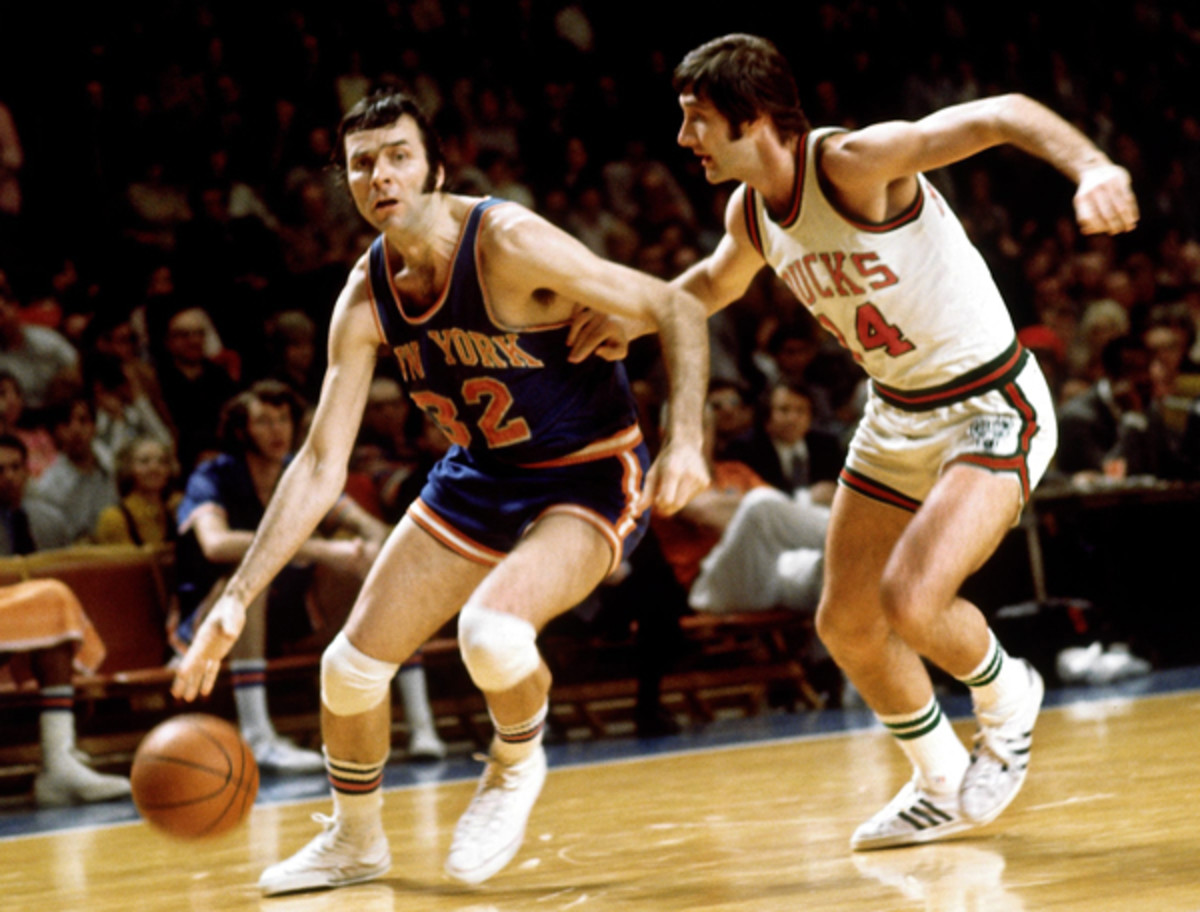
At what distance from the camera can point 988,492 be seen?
3430 mm

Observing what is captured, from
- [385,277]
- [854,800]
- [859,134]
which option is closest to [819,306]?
[859,134]

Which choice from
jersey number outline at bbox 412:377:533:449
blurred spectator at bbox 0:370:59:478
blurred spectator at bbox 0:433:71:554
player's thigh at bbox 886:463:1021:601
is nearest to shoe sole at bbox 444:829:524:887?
jersey number outline at bbox 412:377:533:449

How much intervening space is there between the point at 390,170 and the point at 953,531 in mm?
1467

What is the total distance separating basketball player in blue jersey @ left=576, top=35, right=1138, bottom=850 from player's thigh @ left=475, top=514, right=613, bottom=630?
43 centimetres

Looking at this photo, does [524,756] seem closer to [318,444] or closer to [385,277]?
[318,444]

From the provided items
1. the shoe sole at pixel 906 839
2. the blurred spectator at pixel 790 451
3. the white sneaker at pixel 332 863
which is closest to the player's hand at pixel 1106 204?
the shoe sole at pixel 906 839

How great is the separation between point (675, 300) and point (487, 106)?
780cm

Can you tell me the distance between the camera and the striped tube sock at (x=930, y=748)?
379 cm

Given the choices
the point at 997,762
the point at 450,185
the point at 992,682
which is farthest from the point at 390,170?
the point at 450,185

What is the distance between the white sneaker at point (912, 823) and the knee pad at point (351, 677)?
3.84 ft

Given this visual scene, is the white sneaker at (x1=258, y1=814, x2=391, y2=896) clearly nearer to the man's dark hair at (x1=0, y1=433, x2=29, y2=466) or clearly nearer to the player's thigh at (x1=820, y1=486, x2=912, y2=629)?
the player's thigh at (x1=820, y1=486, x2=912, y2=629)

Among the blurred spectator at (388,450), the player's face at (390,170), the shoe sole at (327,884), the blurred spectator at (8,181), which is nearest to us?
the player's face at (390,170)

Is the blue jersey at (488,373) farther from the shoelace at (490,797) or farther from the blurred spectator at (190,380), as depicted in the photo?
the blurred spectator at (190,380)

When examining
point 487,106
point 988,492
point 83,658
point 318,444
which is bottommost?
point 83,658
